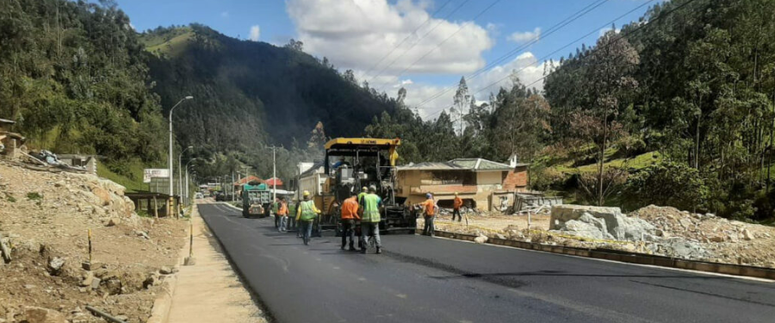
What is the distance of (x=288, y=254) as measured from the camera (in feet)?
44.4

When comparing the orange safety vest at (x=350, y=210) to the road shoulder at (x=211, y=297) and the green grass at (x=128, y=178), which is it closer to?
the road shoulder at (x=211, y=297)

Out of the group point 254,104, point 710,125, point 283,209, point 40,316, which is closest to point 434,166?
point 710,125

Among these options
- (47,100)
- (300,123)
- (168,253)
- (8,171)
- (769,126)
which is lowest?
(168,253)

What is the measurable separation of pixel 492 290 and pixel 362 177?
10.9 m

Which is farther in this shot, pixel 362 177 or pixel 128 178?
pixel 128 178

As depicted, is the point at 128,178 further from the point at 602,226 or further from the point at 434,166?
the point at 602,226

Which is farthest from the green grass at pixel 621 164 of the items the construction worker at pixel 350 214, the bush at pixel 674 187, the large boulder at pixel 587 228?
the construction worker at pixel 350 214

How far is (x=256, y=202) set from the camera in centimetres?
4256

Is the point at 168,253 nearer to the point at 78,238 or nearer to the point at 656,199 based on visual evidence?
the point at 78,238

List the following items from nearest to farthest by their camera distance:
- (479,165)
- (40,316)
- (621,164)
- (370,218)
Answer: (40,316) → (370,218) → (479,165) → (621,164)

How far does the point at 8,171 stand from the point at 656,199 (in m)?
30.9

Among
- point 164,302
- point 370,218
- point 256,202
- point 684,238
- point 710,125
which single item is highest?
point 710,125

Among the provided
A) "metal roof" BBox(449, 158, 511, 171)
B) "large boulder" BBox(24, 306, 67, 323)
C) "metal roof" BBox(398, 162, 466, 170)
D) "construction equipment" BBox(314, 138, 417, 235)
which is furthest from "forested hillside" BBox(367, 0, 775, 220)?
"large boulder" BBox(24, 306, 67, 323)

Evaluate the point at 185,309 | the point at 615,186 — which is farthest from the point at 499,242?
the point at 615,186
